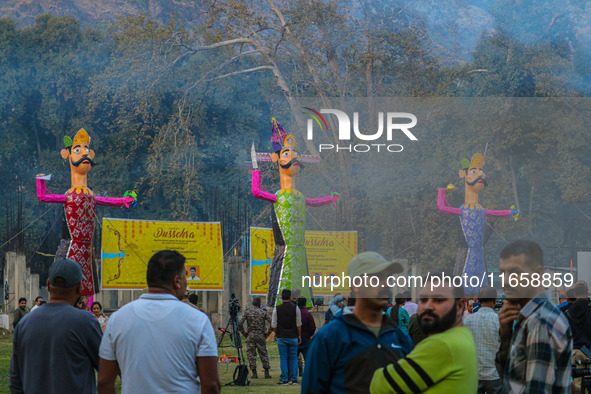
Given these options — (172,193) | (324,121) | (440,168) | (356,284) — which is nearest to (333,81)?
(324,121)

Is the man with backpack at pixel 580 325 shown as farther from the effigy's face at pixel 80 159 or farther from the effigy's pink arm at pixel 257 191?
the effigy's face at pixel 80 159

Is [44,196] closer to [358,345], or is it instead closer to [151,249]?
[151,249]

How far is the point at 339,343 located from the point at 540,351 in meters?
0.67

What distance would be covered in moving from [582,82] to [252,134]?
9886 mm

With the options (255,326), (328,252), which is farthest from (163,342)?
(328,252)

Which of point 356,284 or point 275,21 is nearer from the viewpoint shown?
point 356,284

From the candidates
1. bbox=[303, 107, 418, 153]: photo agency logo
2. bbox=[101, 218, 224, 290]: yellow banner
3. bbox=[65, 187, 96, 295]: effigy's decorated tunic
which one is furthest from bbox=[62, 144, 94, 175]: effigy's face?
bbox=[303, 107, 418, 153]: photo agency logo

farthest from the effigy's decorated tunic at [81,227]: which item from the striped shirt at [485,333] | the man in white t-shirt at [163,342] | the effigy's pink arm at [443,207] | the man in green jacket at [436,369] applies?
the man in green jacket at [436,369]

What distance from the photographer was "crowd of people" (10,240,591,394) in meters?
2.66

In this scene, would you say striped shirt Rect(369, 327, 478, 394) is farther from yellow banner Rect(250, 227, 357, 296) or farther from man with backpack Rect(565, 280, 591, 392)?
yellow banner Rect(250, 227, 357, 296)

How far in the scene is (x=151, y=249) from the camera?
15.7m

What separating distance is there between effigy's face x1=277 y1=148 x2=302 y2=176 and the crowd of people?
8.89 m

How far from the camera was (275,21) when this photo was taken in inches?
853

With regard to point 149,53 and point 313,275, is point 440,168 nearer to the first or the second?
point 313,275
